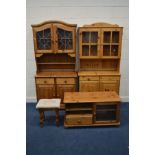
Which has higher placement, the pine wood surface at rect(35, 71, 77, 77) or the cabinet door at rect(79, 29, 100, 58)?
the cabinet door at rect(79, 29, 100, 58)

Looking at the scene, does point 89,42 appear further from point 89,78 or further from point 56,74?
point 56,74

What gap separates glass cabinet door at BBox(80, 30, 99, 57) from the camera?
12.3 ft

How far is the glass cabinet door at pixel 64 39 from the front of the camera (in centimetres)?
370

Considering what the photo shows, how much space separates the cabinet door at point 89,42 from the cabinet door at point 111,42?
12 centimetres

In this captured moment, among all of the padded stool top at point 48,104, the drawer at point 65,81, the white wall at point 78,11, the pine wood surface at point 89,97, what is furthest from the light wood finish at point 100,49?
the padded stool top at point 48,104

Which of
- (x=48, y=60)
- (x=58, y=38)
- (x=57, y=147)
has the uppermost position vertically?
(x=58, y=38)

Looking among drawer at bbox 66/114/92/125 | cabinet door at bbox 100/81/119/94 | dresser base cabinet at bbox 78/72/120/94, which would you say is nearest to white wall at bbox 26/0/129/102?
dresser base cabinet at bbox 78/72/120/94

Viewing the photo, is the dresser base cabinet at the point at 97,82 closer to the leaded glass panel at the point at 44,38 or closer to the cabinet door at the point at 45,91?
the cabinet door at the point at 45,91

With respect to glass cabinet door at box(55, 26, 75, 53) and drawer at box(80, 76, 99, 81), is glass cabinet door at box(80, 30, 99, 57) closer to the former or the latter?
glass cabinet door at box(55, 26, 75, 53)

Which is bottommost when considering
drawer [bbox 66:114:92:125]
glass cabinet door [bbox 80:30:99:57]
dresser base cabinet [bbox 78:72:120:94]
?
drawer [bbox 66:114:92:125]
